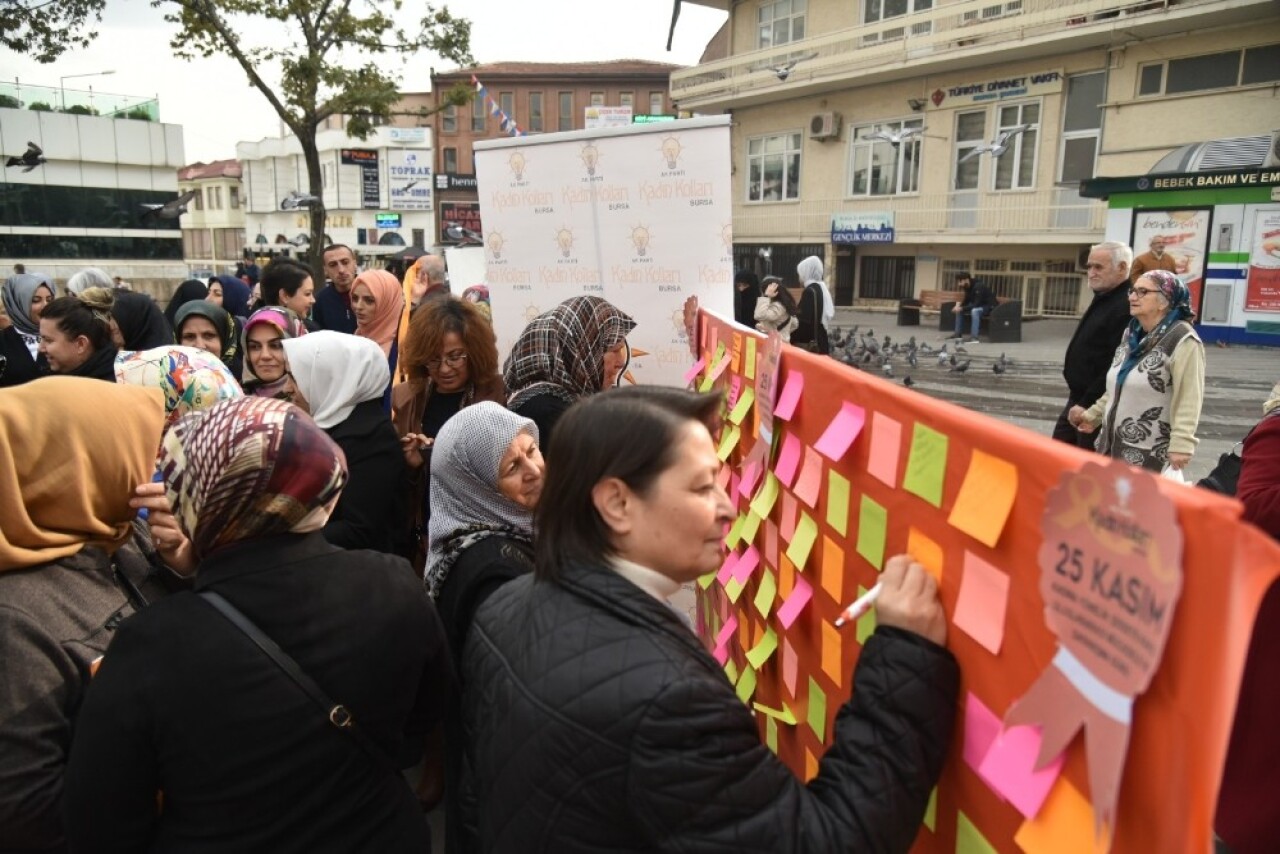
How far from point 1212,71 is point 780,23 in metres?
14.0

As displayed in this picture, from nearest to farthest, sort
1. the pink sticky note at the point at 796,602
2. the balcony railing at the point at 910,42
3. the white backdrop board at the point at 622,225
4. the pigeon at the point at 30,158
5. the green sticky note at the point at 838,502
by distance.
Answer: the green sticky note at the point at 838,502 < the pink sticky note at the point at 796,602 < the white backdrop board at the point at 622,225 < the balcony railing at the point at 910,42 < the pigeon at the point at 30,158

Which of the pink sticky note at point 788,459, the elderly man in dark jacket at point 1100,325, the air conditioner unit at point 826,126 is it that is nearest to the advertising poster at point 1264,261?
the air conditioner unit at point 826,126

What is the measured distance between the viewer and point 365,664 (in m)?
1.57

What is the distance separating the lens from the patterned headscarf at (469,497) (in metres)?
2.21

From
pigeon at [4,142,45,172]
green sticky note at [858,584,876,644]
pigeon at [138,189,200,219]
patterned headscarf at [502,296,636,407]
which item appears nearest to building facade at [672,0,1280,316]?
pigeon at [138,189,200,219]

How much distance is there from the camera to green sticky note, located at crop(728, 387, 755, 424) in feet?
8.52

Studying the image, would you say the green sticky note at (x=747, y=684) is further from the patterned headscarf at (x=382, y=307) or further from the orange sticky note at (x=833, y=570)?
the patterned headscarf at (x=382, y=307)

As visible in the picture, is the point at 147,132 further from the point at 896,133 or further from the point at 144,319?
the point at 144,319

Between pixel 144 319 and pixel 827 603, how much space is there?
3927 millimetres

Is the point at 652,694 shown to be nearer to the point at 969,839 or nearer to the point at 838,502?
the point at 969,839

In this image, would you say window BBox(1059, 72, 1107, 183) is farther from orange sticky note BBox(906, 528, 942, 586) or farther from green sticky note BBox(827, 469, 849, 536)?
orange sticky note BBox(906, 528, 942, 586)

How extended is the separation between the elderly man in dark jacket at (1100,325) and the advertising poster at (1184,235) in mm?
14585

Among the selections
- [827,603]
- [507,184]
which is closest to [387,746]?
[827,603]

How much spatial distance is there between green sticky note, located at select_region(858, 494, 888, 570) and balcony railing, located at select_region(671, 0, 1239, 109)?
23.5 m
